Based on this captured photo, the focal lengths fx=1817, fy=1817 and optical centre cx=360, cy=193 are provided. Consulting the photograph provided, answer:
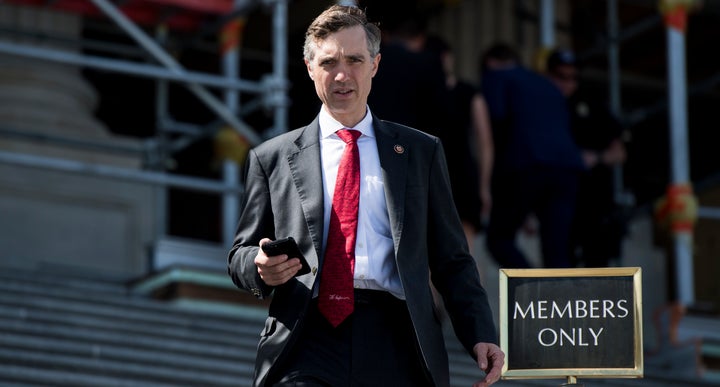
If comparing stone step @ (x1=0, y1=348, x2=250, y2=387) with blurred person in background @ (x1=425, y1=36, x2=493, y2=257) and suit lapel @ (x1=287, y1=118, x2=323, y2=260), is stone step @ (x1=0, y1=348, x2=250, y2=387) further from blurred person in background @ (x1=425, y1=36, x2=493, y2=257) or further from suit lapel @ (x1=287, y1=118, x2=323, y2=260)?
suit lapel @ (x1=287, y1=118, x2=323, y2=260)

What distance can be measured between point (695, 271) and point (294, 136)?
971cm

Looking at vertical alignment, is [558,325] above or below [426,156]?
below

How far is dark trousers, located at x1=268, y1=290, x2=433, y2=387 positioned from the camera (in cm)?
436

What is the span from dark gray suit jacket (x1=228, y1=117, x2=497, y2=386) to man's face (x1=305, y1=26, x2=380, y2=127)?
14 cm

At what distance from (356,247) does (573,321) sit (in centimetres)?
64

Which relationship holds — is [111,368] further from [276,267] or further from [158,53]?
[276,267]

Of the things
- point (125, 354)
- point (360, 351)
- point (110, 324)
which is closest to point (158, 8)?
point (110, 324)

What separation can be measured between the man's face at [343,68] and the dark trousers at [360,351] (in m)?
0.50

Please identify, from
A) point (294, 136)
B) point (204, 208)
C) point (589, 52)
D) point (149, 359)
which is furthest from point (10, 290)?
point (204, 208)

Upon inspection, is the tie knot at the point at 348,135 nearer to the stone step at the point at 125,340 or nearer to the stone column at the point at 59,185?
the stone step at the point at 125,340

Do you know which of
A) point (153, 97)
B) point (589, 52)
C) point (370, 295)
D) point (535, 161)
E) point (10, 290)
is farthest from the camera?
point (153, 97)

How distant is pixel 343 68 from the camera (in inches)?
177

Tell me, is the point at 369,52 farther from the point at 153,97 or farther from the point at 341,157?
the point at 153,97

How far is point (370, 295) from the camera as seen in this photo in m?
4.47
